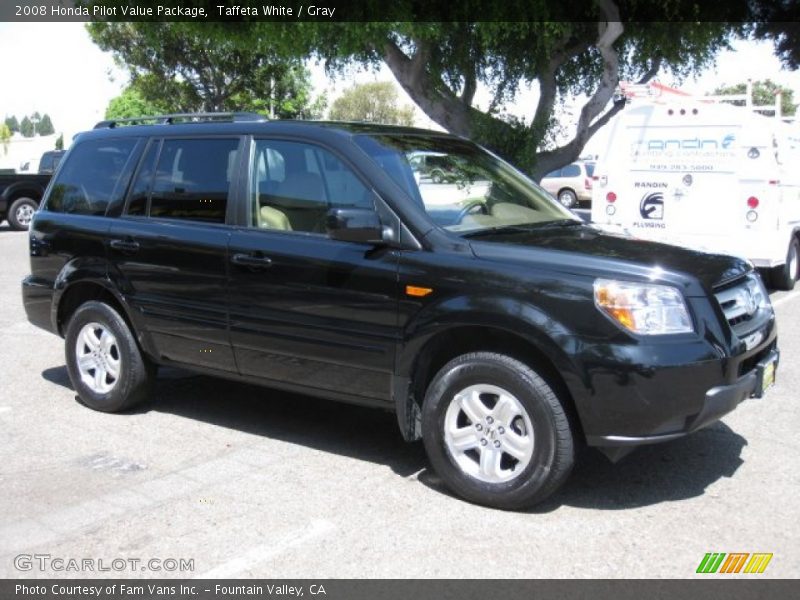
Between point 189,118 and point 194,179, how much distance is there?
777mm

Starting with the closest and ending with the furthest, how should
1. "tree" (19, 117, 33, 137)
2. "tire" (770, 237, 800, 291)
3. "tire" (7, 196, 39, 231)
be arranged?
"tire" (770, 237, 800, 291), "tire" (7, 196, 39, 231), "tree" (19, 117, 33, 137)

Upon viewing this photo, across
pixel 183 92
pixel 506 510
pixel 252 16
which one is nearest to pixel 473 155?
pixel 506 510

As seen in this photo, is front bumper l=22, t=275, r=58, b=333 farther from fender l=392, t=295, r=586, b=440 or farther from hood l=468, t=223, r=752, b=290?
hood l=468, t=223, r=752, b=290

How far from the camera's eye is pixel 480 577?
3645mm

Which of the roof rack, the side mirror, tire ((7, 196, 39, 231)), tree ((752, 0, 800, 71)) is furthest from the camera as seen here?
tire ((7, 196, 39, 231))

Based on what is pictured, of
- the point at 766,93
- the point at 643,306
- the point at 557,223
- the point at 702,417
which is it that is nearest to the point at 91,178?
the point at 557,223

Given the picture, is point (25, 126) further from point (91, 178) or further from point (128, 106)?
point (91, 178)

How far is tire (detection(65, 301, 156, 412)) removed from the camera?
5883 millimetres

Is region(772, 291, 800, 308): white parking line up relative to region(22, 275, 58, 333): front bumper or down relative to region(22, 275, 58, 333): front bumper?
down

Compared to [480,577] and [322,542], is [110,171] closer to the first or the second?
[322,542]

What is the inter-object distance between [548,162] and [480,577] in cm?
1389

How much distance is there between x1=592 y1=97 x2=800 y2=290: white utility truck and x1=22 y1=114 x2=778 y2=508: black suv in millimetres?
5795

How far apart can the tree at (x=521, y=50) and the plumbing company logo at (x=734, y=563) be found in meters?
11.2

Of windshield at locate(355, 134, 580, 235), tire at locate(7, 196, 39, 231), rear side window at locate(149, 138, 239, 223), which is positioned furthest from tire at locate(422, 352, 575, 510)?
tire at locate(7, 196, 39, 231)
